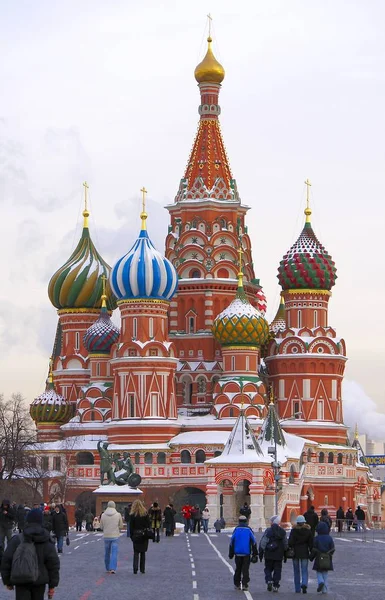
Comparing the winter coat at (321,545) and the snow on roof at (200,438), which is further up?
the snow on roof at (200,438)

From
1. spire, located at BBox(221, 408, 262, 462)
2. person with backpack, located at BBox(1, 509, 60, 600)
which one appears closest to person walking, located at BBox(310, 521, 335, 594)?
person with backpack, located at BBox(1, 509, 60, 600)

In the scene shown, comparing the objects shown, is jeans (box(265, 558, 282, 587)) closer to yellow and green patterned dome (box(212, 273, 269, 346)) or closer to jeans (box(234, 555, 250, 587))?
jeans (box(234, 555, 250, 587))

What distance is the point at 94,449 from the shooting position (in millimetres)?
89062

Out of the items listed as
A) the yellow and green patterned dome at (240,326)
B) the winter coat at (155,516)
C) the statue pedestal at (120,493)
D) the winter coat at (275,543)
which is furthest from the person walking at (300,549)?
the yellow and green patterned dome at (240,326)

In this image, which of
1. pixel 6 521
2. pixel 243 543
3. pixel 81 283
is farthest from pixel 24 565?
pixel 81 283

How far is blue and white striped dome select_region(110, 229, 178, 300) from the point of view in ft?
282

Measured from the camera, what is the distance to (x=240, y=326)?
3396 inches

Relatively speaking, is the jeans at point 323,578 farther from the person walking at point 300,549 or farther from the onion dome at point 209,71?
the onion dome at point 209,71

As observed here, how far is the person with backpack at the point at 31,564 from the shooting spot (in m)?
16.5

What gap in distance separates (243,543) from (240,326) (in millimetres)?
60367

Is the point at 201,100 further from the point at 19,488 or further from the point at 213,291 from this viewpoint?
the point at 19,488

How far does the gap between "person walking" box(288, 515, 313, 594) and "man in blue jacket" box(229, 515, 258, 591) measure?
723 mm

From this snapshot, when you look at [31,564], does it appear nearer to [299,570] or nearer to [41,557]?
[41,557]

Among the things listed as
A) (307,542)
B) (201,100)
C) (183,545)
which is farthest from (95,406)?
(307,542)
